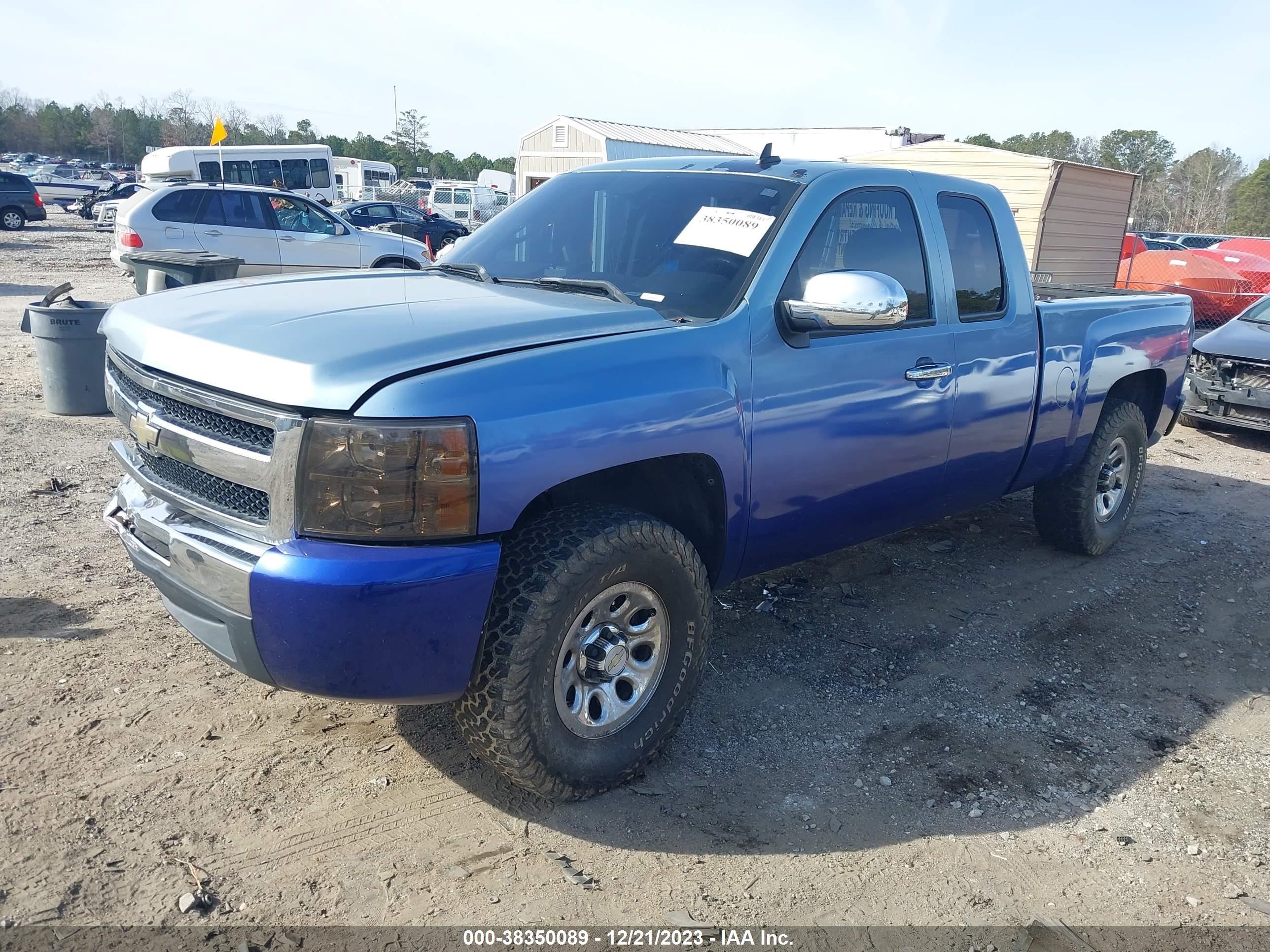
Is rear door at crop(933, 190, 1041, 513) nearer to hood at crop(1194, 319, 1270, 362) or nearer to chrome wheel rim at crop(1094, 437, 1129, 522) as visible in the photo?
chrome wheel rim at crop(1094, 437, 1129, 522)

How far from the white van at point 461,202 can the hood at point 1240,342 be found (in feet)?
104

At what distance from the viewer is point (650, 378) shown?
2.94 metres

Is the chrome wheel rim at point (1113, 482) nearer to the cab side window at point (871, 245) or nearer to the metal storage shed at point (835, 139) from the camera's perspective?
the cab side window at point (871, 245)

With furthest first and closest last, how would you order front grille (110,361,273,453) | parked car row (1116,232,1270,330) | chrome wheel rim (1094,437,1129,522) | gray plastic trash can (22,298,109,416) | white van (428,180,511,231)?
1. white van (428,180,511,231)
2. parked car row (1116,232,1270,330)
3. gray plastic trash can (22,298,109,416)
4. chrome wheel rim (1094,437,1129,522)
5. front grille (110,361,273,453)

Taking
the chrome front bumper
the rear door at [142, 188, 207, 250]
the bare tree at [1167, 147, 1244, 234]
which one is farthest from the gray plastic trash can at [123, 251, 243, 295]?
the bare tree at [1167, 147, 1244, 234]

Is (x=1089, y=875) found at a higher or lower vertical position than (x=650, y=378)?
lower

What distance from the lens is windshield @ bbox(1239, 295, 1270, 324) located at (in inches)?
391

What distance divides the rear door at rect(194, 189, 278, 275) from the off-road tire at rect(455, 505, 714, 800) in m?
12.8

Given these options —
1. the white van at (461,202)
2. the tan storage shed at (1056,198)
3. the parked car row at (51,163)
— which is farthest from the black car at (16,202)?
the tan storage shed at (1056,198)

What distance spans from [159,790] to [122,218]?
13.1 metres

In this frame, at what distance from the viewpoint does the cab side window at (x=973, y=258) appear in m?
4.28

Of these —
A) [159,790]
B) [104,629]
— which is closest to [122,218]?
[104,629]

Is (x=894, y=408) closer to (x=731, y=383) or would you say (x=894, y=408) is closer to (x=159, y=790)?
(x=731, y=383)

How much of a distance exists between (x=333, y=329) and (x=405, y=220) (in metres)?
27.8
